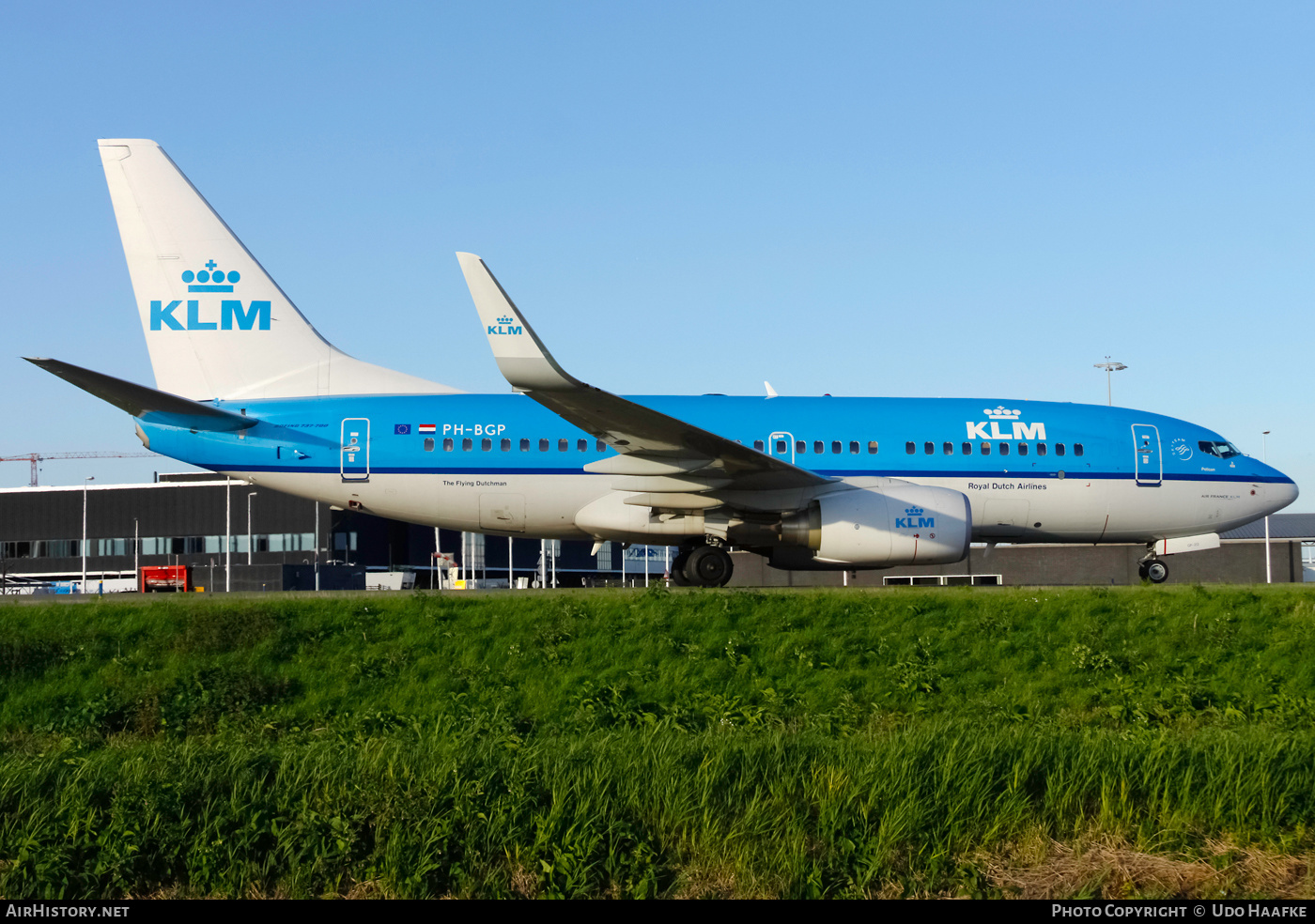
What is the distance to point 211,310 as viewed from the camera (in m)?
20.7

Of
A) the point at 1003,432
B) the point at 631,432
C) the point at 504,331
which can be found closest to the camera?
the point at 504,331

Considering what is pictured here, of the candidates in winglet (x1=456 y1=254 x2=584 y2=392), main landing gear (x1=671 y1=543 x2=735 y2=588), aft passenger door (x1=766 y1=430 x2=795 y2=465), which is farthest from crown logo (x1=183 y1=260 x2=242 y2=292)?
aft passenger door (x1=766 y1=430 x2=795 y2=465)

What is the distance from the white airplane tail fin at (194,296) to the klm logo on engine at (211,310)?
0.02 metres

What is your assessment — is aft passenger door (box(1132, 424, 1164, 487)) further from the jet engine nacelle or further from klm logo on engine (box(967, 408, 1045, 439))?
the jet engine nacelle

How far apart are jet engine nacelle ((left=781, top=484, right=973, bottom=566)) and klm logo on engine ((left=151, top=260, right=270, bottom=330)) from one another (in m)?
10.6

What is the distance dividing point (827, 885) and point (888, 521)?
10423 mm

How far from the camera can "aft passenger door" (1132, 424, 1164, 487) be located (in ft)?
69.8

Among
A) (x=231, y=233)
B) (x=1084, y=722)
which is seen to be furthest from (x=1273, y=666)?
(x=231, y=233)

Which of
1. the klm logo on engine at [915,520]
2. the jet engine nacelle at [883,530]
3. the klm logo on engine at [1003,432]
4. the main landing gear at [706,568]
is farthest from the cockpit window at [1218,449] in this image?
the main landing gear at [706,568]

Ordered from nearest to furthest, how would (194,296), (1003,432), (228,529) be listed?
1. (194,296)
2. (1003,432)
3. (228,529)

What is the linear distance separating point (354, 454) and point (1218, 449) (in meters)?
16.4

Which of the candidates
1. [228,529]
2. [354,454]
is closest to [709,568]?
[354,454]

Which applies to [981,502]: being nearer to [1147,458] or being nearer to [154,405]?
[1147,458]

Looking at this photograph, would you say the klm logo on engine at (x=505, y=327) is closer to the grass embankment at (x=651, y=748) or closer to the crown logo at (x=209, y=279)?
the grass embankment at (x=651, y=748)
